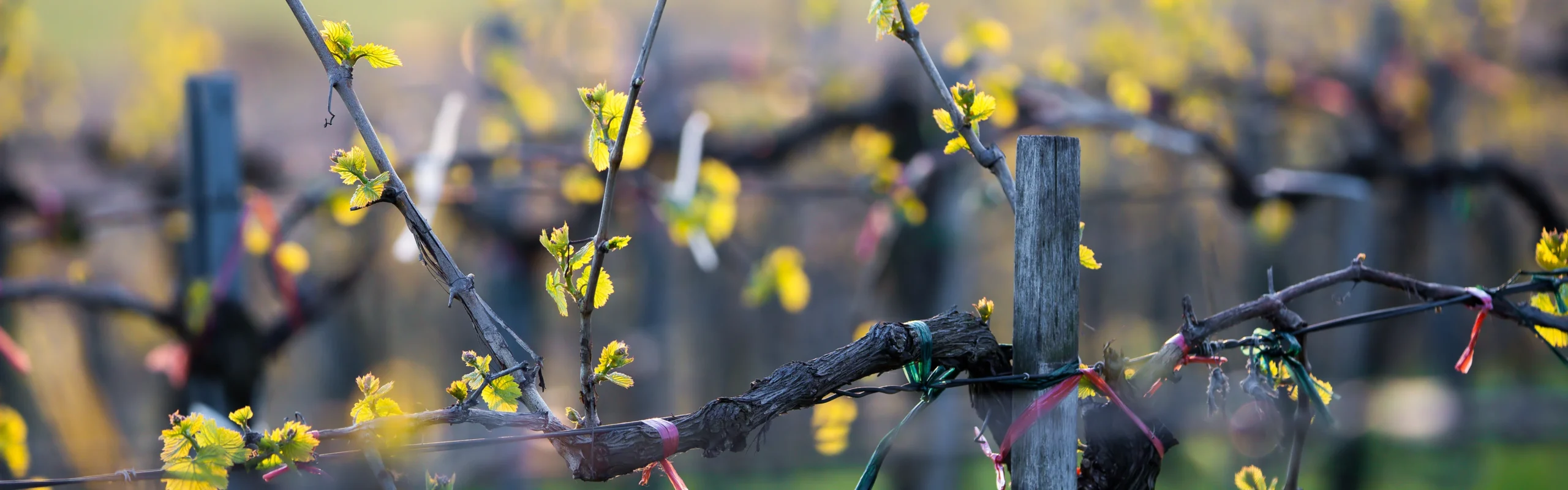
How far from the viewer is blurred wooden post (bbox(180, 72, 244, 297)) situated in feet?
7.72

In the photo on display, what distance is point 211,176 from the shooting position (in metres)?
2.38

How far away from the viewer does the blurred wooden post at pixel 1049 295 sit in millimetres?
1255

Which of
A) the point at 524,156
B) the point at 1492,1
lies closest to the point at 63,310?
the point at 524,156

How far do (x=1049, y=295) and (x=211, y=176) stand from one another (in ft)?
6.94

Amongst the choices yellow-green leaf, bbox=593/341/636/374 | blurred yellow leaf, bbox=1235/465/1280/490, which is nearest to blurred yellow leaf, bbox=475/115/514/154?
yellow-green leaf, bbox=593/341/636/374

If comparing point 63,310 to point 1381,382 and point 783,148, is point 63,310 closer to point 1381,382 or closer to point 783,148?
point 783,148

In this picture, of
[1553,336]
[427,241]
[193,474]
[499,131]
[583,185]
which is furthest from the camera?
[499,131]

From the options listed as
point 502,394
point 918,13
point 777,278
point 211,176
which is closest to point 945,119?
point 918,13

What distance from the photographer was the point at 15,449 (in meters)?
2.07

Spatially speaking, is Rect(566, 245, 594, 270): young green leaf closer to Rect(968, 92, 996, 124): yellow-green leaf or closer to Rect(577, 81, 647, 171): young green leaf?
Rect(577, 81, 647, 171): young green leaf

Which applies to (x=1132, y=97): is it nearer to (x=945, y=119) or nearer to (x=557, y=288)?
(x=945, y=119)

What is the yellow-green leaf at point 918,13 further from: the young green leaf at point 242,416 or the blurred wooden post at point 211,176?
the blurred wooden post at point 211,176

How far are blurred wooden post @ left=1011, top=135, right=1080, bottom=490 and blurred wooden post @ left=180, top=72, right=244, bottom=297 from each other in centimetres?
205

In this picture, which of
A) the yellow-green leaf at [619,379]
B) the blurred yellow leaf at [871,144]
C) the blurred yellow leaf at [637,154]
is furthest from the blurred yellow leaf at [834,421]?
the blurred yellow leaf at [871,144]
